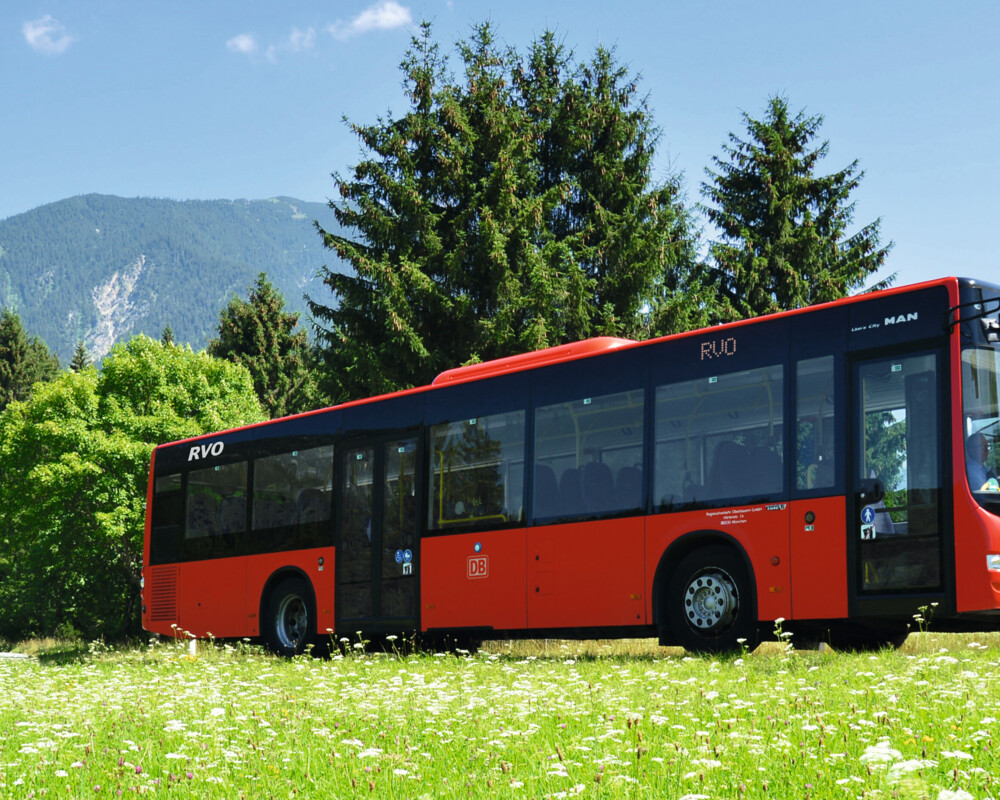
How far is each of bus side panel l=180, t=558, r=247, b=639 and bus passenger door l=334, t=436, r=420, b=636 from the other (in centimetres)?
259

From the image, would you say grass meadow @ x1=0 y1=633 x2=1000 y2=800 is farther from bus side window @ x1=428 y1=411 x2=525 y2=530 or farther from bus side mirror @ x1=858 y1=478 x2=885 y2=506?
bus side window @ x1=428 y1=411 x2=525 y2=530

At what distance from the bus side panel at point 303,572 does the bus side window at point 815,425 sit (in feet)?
25.1

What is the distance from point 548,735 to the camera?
6367 millimetres

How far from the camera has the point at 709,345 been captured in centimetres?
1219

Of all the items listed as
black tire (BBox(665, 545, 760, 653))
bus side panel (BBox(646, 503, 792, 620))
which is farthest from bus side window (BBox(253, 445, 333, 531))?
bus side panel (BBox(646, 503, 792, 620))

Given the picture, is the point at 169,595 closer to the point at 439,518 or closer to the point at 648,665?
the point at 439,518

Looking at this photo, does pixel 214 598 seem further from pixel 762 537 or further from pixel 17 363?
pixel 17 363

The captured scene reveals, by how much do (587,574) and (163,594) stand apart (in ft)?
31.6

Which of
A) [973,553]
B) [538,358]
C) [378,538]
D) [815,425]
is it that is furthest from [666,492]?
[378,538]

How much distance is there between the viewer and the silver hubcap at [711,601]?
11.8 metres

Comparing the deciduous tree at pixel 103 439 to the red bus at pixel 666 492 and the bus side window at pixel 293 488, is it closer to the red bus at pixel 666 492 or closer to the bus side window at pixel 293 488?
the bus side window at pixel 293 488

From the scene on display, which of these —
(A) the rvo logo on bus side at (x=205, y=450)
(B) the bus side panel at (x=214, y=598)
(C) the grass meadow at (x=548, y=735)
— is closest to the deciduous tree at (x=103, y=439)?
(A) the rvo logo on bus side at (x=205, y=450)

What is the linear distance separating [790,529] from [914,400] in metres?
1.66

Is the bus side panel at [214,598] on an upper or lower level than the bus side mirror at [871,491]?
lower
